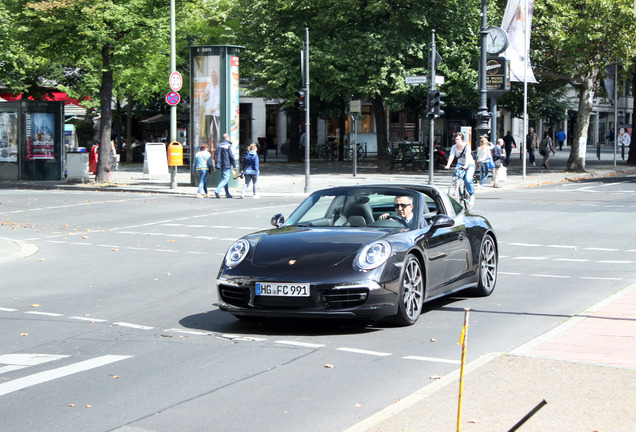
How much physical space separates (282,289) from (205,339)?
801 mm

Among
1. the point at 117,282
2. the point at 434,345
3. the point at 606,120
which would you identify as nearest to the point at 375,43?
the point at 117,282

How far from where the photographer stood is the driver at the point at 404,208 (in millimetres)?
9055

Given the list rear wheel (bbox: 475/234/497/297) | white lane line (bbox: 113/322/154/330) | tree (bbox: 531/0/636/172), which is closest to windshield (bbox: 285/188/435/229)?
rear wheel (bbox: 475/234/497/297)

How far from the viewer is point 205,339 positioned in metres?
7.97

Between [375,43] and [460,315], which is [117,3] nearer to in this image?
[375,43]

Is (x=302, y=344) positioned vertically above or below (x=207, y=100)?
below

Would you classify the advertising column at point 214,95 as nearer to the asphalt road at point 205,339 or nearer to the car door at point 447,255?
the asphalt road at point 205,339

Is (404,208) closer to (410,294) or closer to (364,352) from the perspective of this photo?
(410,294)

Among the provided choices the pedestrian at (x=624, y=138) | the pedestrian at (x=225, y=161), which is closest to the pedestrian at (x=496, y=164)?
the pedestrian at (x=225, y=161)

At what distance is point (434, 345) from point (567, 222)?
40.2 feet

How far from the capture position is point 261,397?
19.5ft

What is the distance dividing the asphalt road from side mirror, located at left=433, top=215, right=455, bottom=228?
89cm

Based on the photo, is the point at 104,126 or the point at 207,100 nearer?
the point at 207,100

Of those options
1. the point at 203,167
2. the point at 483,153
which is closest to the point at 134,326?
the point at 203,167
